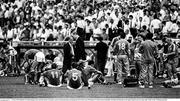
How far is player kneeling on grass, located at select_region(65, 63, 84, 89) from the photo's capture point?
60.2 ft

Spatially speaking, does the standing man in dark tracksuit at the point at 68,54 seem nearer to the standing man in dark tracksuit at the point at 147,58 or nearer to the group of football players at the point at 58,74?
the group of football players at the point at 58,74

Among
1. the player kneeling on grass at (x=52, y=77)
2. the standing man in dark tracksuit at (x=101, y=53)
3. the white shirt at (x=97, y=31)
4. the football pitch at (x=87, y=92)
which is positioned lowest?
the football pitch at (x=87, y=92)

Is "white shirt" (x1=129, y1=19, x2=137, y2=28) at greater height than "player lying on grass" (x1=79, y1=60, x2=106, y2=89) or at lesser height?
greater

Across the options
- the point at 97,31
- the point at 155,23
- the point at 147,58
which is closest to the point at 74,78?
the point at 147,58

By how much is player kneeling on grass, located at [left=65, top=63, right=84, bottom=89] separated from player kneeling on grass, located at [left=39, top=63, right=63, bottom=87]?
1.52ft

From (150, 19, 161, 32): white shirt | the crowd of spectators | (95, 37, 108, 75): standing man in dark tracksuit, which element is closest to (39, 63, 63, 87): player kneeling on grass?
(95, 37, 108, 75): standing man in dark tracksuit

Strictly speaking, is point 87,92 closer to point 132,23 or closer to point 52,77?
point 52,77

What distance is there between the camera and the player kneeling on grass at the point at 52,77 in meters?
18.9

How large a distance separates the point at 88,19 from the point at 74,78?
31.2 ft

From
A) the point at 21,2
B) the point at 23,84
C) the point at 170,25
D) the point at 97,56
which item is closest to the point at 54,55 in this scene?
the point at 97,56

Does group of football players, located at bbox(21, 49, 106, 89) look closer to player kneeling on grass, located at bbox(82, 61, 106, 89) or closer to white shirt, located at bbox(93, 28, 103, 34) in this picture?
player kneeling on grass, located at bbox(82, 61, 106, 89)

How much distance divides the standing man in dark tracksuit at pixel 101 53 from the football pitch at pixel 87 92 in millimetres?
2678

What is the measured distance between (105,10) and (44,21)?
331 centimetres

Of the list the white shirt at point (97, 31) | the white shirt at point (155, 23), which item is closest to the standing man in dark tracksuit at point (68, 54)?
the white shirt at point (97, 31)
